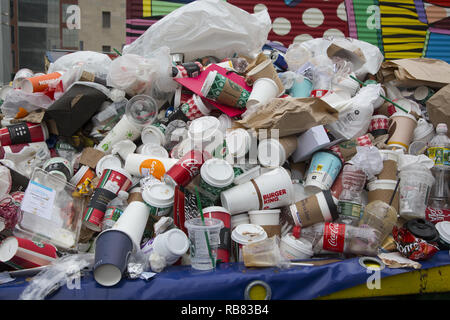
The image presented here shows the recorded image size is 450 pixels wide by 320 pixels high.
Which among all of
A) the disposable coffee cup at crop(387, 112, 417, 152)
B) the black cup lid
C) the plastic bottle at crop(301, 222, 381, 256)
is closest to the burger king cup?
the plastic bottle at crop(301, 222, 381, 256)

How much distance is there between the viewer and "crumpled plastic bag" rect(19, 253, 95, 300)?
4.31 ft

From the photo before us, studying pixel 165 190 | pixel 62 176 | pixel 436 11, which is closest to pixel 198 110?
pixel 165 190

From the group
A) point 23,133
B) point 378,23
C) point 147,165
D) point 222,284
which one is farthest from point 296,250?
point 378,23

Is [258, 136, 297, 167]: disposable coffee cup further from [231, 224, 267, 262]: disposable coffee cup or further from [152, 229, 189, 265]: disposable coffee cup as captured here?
[152, 229, 189, 265]: disposable coffee cup

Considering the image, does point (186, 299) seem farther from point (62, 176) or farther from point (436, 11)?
point (436, 11)

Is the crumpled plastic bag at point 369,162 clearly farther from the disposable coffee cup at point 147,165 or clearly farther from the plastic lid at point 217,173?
the disposable coffee cup at point 147,165

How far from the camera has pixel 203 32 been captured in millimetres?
2891

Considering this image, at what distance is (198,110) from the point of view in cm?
237

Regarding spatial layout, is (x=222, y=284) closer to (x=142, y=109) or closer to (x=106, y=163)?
(x=106, y=163)
